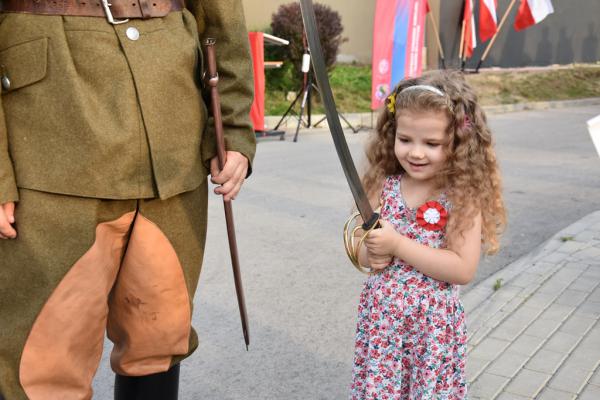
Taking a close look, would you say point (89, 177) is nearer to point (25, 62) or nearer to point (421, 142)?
point (25, 62)

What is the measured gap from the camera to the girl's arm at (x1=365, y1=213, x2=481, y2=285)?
7.48ft

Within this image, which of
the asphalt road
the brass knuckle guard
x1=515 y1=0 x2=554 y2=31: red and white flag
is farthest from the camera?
x1=515 y1=0 x2=554 y2=31: red and white flag

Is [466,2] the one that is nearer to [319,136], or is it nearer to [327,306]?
[319,136]

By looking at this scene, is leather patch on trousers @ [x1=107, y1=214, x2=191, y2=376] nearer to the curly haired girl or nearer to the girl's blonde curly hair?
the curly haired girl

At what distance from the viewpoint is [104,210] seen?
1984mm

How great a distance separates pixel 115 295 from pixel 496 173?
1.16 metres

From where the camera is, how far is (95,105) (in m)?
1.92

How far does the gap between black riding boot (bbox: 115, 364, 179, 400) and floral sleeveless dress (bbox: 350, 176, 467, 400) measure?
57cm

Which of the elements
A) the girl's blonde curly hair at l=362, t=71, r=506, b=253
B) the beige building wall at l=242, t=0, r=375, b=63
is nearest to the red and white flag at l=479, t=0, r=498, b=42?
the beige building wall at l=242, t=0, r=375, b=63

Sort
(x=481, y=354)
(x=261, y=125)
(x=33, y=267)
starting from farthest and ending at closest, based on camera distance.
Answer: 1. (x=261, y=125)
2. (x=481, y=354)
3. (x=33, y=267)

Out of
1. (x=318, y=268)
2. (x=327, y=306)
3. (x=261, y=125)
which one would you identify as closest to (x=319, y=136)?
(x=261, y=125)

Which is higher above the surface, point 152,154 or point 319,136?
point 152,154

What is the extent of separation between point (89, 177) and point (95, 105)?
6.7 inches

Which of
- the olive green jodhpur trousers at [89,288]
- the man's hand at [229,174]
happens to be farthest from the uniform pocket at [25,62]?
the man's hand at [229,174]
